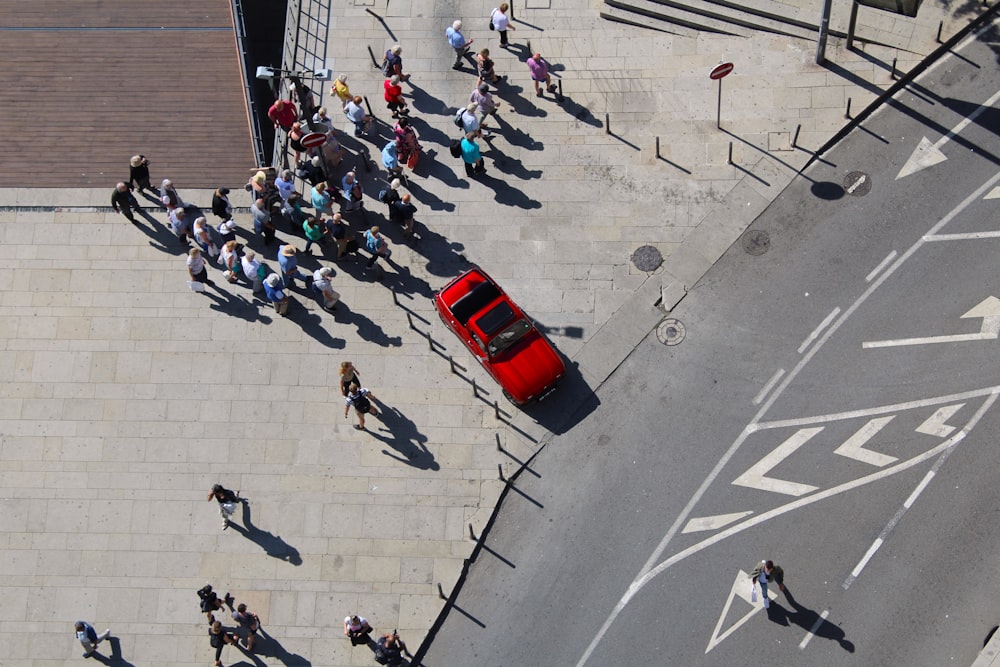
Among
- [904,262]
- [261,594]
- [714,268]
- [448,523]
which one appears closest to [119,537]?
[261,594]

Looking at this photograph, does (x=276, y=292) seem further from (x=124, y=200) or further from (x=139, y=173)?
(x=139, y=173)

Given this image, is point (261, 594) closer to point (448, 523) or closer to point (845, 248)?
point (448, 523)

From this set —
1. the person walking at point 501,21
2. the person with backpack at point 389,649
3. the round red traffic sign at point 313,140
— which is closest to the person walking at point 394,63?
the person walking at point 501,21

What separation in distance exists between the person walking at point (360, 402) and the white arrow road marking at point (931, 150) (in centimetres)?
1431

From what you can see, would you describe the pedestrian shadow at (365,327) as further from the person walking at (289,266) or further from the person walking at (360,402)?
the person walking at (360,402)

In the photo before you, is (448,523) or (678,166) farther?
(678,166)

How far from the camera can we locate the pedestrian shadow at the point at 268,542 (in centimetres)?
2497

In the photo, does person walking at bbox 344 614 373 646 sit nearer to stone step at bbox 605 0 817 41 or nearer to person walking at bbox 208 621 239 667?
person walking at bbox 208 621 239 667

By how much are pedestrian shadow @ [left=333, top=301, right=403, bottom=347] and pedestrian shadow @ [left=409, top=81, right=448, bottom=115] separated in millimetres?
5993

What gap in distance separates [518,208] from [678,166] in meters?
4.29

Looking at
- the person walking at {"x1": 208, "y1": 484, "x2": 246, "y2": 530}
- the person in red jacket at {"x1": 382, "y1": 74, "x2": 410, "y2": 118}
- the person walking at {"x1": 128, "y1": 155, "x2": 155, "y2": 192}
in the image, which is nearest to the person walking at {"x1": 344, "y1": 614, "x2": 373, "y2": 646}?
the person walking at {"x1": 208, "y1": 484, "x2": 246, "y2": 530}

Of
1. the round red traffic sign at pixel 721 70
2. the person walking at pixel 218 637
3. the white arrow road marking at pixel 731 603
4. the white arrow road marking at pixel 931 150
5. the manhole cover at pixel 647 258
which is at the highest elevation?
the round red traffic sign at pixel 721 70

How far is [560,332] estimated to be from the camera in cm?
2658

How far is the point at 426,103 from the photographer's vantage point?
29422mm
